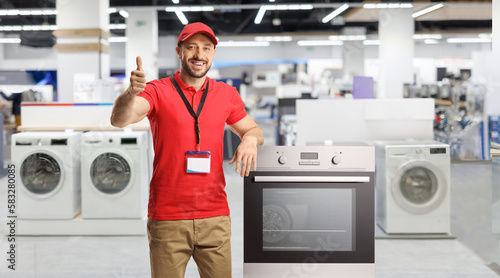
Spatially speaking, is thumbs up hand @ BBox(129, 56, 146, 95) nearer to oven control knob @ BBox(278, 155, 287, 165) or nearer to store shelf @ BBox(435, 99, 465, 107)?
oven control knob @ BBox(278, 155, 287, 165)

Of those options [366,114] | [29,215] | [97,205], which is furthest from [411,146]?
[29,215]

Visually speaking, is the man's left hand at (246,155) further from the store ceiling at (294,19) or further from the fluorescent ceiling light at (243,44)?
the fluorescent ceiling light at (243,44)

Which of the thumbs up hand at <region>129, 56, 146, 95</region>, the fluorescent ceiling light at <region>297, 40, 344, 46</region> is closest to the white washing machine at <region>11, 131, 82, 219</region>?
the thumbs up hand at <region>129, 56, 146, 95</region>

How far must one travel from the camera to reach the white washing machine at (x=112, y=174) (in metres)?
4.90

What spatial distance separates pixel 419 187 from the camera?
4.89 metres

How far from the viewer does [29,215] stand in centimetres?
493

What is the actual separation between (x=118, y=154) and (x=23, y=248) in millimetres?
1150

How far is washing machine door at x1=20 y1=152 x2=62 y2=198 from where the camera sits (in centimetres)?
489

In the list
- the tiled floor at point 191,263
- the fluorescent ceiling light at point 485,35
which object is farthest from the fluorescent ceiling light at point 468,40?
the tiled floor at point 191,263

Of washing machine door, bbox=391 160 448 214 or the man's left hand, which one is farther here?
washing machine door, bbox=391 160 448 214

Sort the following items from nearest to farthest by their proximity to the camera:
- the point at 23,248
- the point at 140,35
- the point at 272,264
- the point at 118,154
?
the point at 272,264 → the point at 23,248 → the point at 118,154 → the point at 140,35

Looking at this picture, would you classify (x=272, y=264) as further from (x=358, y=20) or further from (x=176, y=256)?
(x=358, y=20)

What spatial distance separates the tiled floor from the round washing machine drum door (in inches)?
18.7

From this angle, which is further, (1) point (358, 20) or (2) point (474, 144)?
(1) point (358, 20)
